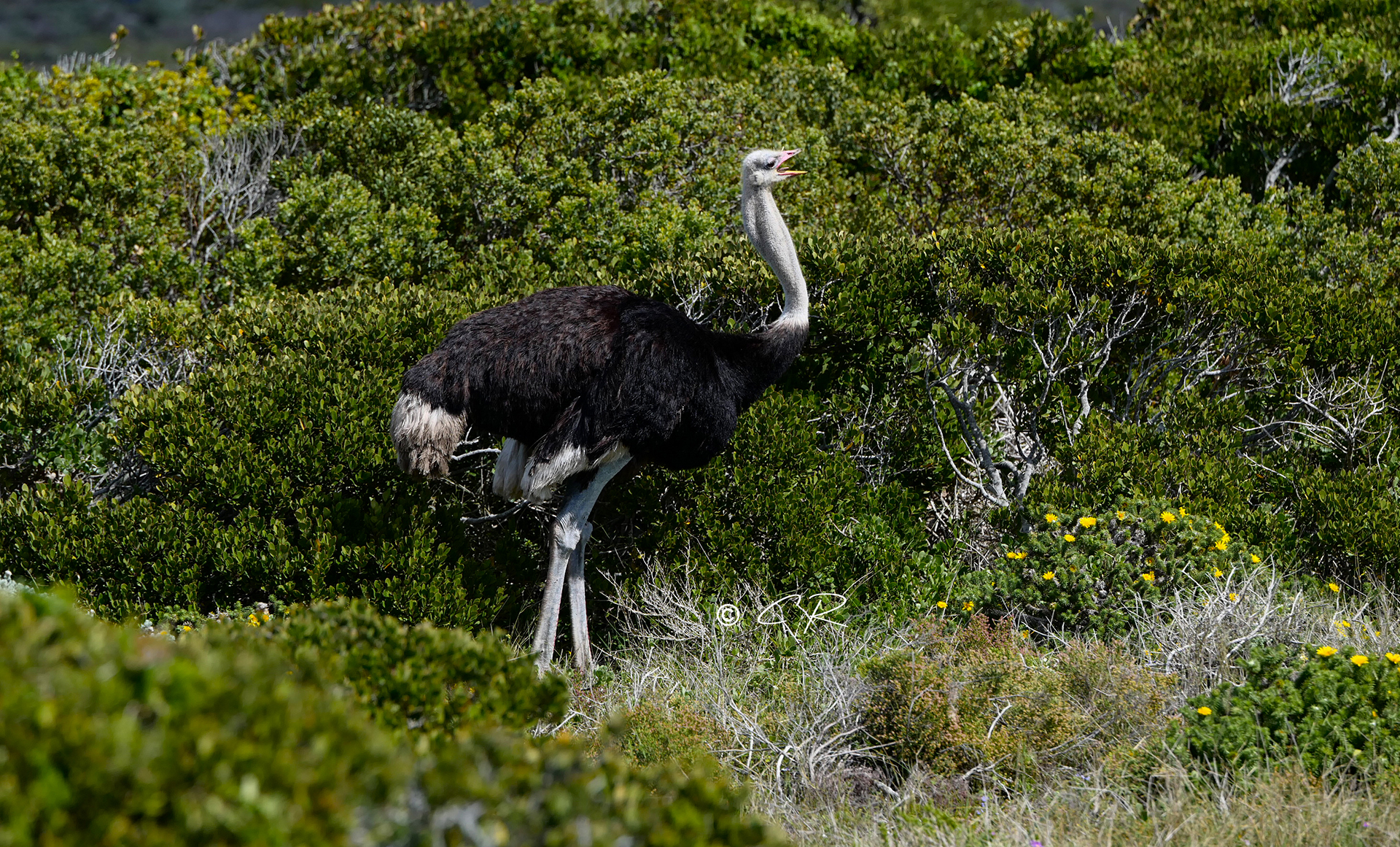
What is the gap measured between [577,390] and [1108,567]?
8.53 feet

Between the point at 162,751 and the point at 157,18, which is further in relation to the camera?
the point at 157,18

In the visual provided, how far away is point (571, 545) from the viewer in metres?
5.62

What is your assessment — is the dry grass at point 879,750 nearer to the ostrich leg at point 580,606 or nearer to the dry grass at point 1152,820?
the dry grass at point 1152,820

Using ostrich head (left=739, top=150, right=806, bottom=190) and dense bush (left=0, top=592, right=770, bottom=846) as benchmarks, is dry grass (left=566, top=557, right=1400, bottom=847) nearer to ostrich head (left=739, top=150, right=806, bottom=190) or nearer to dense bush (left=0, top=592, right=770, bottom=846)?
dense bush (left=0, top=592, right=770, bottom=846)

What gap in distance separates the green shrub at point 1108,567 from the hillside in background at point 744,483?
0.02 m

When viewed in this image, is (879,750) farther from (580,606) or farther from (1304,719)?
(580,606)

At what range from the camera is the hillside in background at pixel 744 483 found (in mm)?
2365

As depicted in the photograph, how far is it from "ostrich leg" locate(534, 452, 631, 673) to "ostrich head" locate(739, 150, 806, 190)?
1.49 m

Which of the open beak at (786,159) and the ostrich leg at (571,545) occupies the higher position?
the open beak at (786,159)

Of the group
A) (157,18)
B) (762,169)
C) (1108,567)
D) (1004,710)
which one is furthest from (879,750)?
(157,18)

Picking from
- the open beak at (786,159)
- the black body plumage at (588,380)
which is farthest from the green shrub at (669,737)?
the open beak at (786,159)

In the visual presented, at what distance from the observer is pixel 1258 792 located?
3969 millimetres

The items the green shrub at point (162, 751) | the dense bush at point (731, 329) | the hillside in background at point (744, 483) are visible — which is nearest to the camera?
the green shrub at point (162, 751)

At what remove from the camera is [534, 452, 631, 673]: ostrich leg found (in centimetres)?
552
